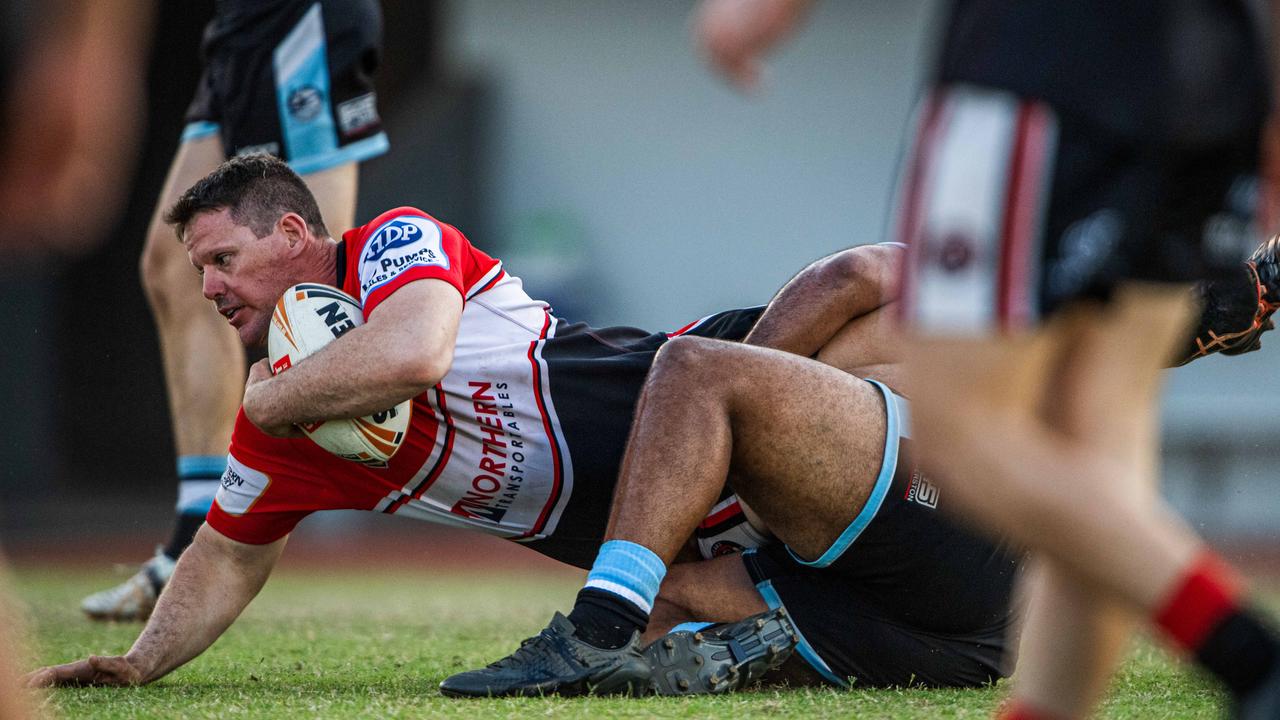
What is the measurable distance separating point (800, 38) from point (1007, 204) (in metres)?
13.7

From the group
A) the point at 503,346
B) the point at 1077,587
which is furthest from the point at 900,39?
the point at 1077,587

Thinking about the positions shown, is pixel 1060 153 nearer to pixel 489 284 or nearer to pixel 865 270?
pixel 865 270

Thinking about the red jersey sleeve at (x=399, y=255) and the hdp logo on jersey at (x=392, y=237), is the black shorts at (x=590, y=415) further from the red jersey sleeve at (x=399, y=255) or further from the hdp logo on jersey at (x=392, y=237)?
the hdp logo on jersey at (x=392, y=237)

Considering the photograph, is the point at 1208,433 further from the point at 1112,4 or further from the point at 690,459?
the point at 1112,4

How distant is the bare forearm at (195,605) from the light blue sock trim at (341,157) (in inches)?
74.2

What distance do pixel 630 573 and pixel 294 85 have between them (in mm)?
2787

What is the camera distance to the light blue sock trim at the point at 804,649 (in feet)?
10.7

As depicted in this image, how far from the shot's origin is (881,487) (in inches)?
124

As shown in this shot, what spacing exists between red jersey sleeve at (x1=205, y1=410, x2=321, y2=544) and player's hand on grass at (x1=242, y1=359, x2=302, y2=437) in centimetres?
19

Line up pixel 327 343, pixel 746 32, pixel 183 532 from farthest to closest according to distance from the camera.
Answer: pixel 183 532
pixel 327 343
pixel 746 32

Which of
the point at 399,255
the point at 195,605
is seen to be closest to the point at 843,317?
the point at 399,255

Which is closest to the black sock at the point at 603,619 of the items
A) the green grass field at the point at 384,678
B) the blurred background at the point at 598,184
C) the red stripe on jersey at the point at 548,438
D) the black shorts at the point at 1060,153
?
the green grass field at the point at 384,678

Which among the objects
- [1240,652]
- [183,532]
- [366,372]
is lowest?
[183,532]

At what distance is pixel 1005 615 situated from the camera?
3412mm
